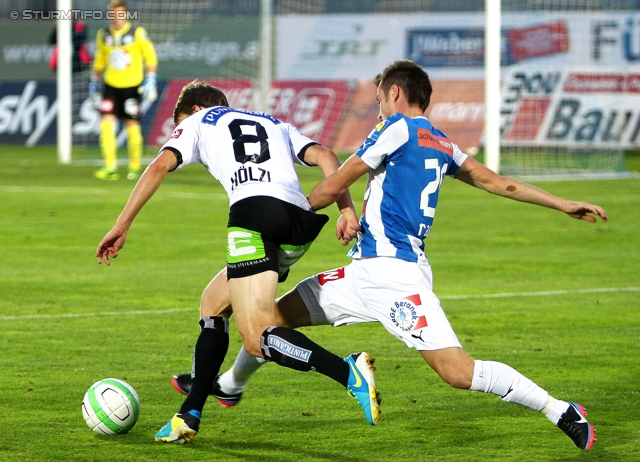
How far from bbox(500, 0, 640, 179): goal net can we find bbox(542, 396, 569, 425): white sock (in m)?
15.9

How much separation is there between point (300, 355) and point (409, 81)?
129 cm

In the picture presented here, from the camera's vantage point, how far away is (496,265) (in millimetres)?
10539

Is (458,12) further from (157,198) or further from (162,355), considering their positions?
(162,355)

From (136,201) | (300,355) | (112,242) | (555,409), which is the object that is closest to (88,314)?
(112,242)

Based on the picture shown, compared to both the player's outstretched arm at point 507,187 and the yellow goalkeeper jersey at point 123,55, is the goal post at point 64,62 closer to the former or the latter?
the yellow goalkeeper jersey at point 123,55

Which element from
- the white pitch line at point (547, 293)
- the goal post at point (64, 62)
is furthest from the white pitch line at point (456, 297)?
the goal post at point (64, 62)

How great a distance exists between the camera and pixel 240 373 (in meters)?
5.41

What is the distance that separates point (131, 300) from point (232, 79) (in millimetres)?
16648

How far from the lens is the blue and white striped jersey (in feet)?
16.1

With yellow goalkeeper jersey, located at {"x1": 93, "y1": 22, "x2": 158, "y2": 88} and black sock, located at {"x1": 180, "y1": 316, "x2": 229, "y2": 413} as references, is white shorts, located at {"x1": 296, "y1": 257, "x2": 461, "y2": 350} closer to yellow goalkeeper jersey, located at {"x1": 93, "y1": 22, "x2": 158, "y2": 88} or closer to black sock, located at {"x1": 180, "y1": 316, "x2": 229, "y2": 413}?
black sock, located at {"x1": 180, "y1": 316, "x2": 229, "y2": 413}

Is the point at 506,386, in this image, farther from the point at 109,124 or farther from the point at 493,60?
the point at 493,60

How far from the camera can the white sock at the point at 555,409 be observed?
188 inches

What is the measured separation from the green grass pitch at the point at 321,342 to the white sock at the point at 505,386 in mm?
280

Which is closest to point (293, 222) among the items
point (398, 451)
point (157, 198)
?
point (398, 451)
